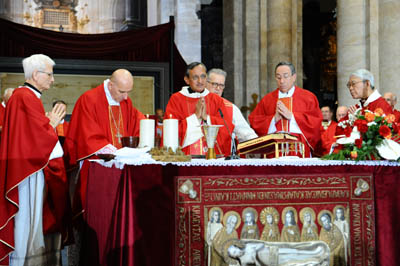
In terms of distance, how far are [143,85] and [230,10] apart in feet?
7.78

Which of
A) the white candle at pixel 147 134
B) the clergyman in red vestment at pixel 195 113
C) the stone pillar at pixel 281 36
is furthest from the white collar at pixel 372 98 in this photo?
the stone pillar at pixel 281 36

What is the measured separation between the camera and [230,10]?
36.1 ft

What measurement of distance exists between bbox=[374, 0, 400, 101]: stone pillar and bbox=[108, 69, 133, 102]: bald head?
142 inches

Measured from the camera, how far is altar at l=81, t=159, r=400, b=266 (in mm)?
3432

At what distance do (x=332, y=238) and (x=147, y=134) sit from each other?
1482 mm

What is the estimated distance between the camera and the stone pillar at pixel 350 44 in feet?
23.8

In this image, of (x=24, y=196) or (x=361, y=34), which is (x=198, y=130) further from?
(x=361, y=34)

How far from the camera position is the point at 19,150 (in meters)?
4.51

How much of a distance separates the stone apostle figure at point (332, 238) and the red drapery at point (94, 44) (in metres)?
8.11

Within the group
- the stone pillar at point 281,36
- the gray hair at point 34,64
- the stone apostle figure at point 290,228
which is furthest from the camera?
the stone pillar at point 281,36

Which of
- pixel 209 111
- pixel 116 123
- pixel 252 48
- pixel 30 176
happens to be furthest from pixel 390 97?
Result: pixel 252 48

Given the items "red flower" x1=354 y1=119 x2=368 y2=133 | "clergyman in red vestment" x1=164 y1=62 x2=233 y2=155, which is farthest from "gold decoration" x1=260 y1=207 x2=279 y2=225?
"clergyman in red vestment" x1=164 y1=62 x2=233 y2=155

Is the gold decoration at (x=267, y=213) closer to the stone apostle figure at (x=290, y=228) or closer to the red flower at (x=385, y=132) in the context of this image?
the stone apostle figure at (x=290, y=228)

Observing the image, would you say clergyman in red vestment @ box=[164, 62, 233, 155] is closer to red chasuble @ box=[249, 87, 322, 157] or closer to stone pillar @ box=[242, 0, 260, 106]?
red chasuble @ box=[249, 87, 322, 157]
